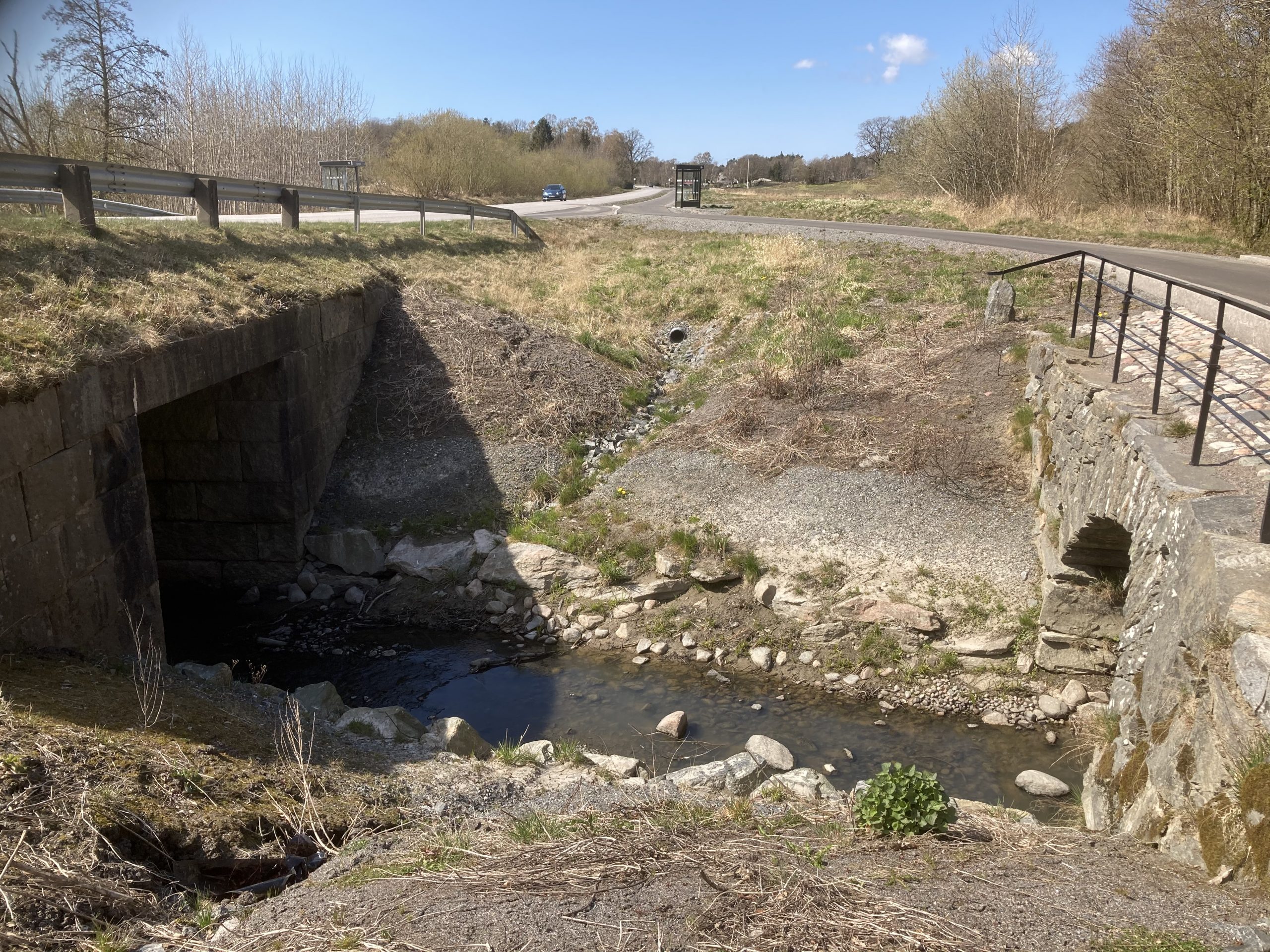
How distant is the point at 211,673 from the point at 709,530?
6001 millimetres

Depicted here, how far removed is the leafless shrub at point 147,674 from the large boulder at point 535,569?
4290 millimetres

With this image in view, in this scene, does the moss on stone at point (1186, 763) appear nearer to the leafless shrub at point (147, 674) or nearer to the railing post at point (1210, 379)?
the railing post at point (1210, 379)

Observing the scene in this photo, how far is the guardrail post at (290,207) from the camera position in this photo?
14516 mm

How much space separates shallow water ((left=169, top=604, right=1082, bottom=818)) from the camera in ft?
27.1

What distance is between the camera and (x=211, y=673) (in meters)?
→ 7.97

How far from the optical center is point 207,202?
39.8 feet

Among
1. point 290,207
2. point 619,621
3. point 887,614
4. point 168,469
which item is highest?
point 290,207

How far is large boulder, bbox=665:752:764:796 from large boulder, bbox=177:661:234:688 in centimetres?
395

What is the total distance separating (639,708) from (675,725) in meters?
0.69

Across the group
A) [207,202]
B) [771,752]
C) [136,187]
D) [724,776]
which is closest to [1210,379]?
[724,776]

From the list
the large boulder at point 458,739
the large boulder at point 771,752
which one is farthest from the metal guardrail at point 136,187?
the large boulder at point 771,752

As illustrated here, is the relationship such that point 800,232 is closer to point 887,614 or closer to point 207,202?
point 207,202

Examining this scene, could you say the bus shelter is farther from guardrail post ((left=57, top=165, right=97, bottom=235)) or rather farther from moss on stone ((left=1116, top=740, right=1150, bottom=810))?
moss on stone ((left=1116, top=740, right=1150, bottom=810))

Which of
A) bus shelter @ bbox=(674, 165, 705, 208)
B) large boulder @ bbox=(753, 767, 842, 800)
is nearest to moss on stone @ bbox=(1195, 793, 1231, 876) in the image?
large boulder @ bbox=(753, 767, 842, 800)
